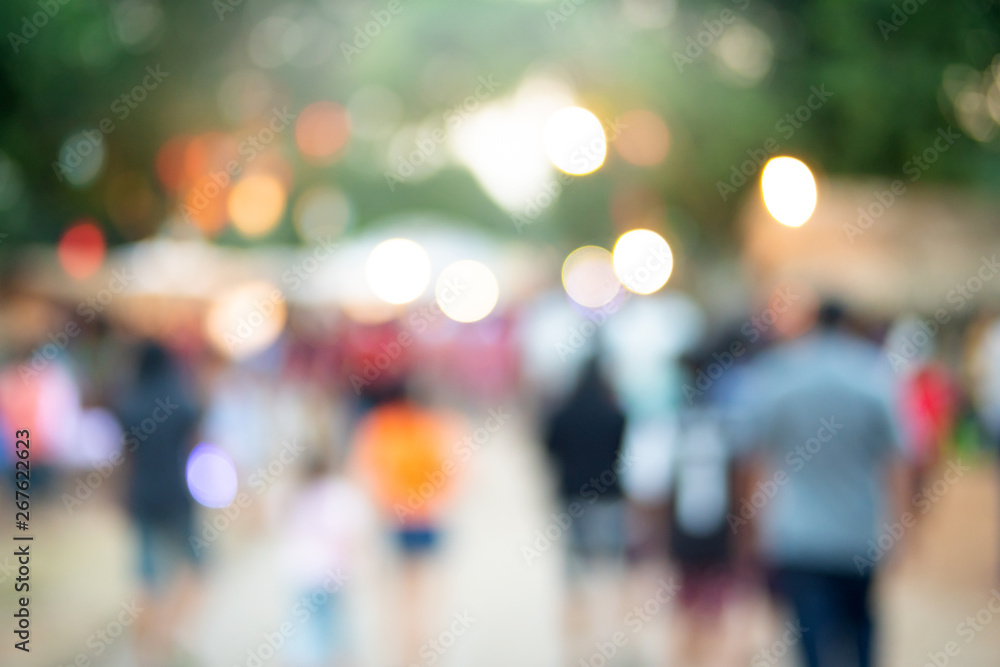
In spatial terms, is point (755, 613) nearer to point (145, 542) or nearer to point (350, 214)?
point (145, 542)

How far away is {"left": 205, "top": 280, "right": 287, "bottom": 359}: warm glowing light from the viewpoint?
12945 mm

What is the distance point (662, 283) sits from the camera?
1934cm

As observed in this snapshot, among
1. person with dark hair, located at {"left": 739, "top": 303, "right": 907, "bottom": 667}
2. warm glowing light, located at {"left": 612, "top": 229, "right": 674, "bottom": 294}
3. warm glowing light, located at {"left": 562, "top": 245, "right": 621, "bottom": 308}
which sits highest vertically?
person with dark hair, located at {"left": 739, "top": 303, "right": 907, "bottom": 667}

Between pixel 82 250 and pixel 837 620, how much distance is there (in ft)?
32.4

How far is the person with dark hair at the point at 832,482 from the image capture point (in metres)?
3.69

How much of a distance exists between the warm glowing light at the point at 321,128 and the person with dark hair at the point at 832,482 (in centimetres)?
1090

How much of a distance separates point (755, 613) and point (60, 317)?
9147mm

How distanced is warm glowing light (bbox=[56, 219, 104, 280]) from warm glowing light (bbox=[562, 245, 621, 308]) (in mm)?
22853

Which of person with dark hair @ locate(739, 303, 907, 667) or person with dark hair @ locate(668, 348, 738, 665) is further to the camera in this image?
person with dark hair @ locate(668, 348, 738, 665)

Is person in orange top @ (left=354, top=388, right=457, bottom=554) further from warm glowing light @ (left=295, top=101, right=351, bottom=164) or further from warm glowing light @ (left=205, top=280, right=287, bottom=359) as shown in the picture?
warm glowing light @ (left=295, top=101, right=351, bottom=164)

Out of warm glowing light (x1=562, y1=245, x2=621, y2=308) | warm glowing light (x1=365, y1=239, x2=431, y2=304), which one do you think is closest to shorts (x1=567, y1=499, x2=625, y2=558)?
warm glowing light (x1=365, y1=239, x2=431, y2=304)

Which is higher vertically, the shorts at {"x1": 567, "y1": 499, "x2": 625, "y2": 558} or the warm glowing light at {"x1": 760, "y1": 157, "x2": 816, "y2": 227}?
the warm glowing light at {"x1": 760, "y1": 157, "x2": 816, "y2": 227}

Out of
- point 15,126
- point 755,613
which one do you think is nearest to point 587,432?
point 755,613

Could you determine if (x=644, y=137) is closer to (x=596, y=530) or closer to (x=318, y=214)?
(x=596, y=530)
